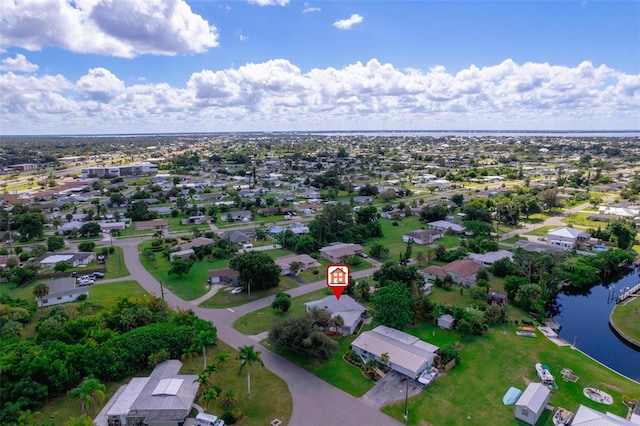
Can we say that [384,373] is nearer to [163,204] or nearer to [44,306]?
[44,306]

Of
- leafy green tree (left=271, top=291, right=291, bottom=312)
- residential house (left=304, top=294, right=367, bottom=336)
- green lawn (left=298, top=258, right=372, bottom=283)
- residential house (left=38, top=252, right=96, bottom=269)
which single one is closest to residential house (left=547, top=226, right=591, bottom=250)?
green lawn (left=298, top=258, right=372, bottom=283)

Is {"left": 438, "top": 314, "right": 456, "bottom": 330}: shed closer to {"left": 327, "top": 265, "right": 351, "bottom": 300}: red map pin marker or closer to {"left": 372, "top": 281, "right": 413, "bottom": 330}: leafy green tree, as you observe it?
{"left": 372, "top": 281, "right": 413, "bottom": 330}: leafy green tree

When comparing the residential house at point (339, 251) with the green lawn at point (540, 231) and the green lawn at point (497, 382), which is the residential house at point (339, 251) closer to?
the green lawn at point (497, 382)

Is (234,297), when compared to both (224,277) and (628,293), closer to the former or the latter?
(224,277)

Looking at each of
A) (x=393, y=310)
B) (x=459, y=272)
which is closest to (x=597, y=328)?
(x=459, y=272)

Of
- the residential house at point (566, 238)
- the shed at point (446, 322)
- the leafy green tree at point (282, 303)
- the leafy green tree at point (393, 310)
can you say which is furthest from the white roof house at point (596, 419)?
the residential house at point (566, 238)

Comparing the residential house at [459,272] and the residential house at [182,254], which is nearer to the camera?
the residential house at [459,272]
